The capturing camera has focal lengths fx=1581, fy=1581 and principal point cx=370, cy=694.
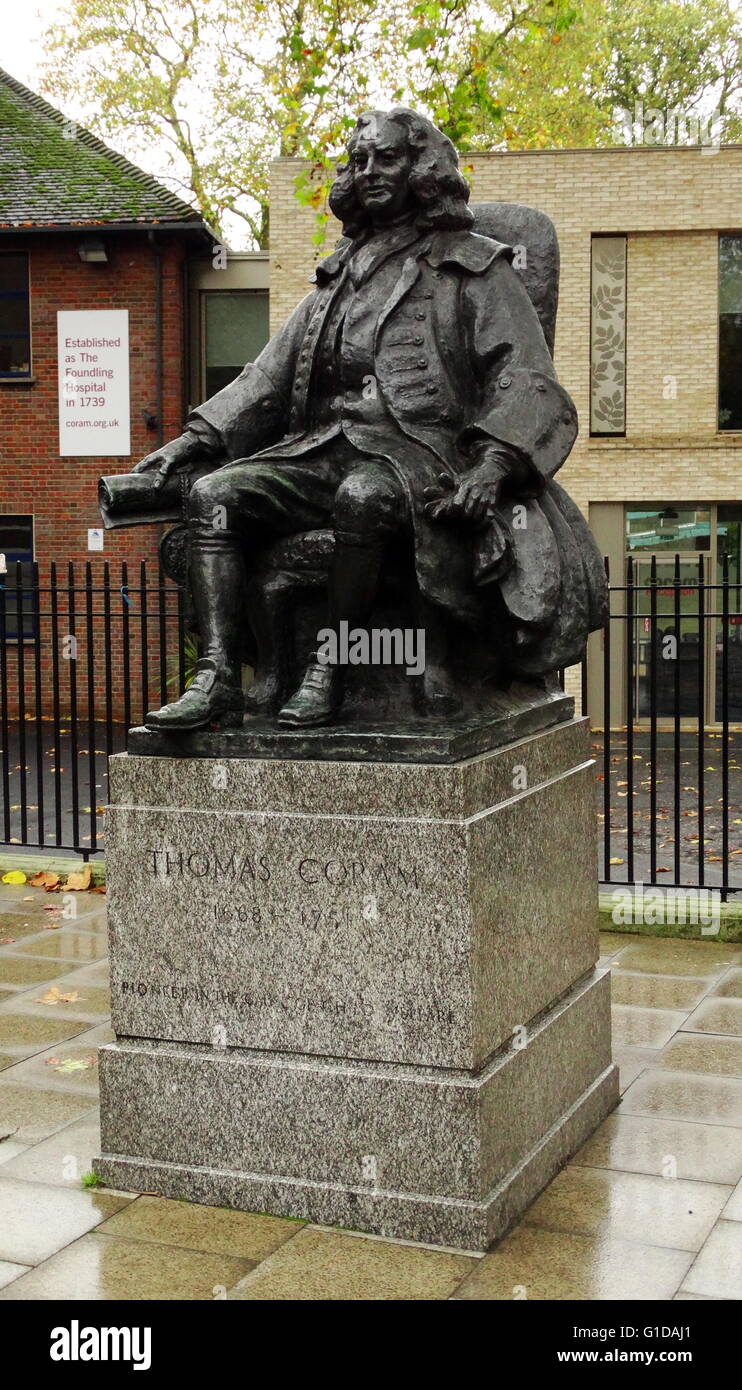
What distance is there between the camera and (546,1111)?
471 centimetres

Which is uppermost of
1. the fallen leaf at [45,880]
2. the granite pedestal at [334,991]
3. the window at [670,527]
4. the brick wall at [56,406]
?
the brick wall at [56,406]

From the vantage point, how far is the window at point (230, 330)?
2167 centimetres

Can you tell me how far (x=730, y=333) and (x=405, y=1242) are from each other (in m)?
17.3

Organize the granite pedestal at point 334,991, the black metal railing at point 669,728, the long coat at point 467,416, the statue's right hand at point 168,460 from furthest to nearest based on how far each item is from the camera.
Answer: the black metal railing at point 669,728 → the statue's right hand at point 168,460 → the long coat at point 467,416 → the granite pedestal at point 334,991

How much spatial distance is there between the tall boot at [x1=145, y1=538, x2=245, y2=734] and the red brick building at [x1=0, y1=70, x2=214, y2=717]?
52.4 ft

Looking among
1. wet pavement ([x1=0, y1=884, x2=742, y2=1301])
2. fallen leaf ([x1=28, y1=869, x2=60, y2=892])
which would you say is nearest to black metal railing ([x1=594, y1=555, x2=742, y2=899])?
fallen leaf ([x1=28, y1=869, x2=60, y2=892])

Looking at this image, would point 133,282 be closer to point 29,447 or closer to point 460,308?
point 29,447

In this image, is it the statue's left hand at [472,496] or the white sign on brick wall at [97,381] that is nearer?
the statue's left hand at [472,496]

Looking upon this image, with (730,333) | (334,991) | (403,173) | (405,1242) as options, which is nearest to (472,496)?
(403,173)

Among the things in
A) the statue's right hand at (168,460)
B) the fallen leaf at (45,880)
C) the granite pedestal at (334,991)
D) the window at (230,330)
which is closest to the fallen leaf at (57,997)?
the granite pedestal at (334,991)

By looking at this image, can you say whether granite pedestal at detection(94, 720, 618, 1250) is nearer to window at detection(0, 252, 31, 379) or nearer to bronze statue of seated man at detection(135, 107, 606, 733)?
bronze statue of seated man at detection(135, 107, 606, 733)

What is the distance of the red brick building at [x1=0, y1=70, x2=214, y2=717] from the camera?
20.8 m
